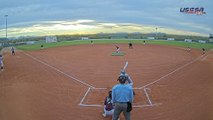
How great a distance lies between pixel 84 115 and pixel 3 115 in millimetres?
3865

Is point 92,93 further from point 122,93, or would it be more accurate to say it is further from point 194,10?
point 194,10

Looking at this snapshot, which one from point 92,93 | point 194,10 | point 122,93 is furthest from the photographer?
point 194,10

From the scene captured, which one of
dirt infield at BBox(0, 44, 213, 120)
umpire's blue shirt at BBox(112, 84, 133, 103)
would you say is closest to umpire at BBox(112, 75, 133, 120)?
umpire's blue shirt at BBox(112, 84, 133, 103)

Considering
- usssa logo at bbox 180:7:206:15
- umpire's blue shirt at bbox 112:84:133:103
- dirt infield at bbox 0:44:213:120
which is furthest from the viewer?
usssa logo at bbox 180:7:206:15

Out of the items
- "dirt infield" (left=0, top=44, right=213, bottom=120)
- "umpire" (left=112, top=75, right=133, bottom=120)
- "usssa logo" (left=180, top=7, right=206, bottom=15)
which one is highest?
"usssa logo" (left=180, top=7, right=206, bottom=15)

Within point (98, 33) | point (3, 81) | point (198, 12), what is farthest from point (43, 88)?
point (98, 33)

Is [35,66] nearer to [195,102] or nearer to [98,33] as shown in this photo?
[195,102]

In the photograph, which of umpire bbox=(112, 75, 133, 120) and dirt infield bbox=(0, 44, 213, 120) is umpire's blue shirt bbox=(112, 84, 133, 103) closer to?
umpire bbox=(112, 75, 133, 120)

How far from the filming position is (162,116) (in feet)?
49.6

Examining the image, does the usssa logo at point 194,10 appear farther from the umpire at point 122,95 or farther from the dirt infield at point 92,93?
the umpire at point 122,95

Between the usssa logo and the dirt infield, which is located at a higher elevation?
the usssa logo

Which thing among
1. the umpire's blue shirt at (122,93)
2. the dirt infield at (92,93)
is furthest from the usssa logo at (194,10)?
the umpire's blue shirt at (122,93)

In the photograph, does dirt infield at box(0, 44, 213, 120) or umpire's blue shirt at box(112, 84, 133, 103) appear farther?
dirt infield at box(0, 44, 213, 120)

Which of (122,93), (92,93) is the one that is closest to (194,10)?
(92,93)
